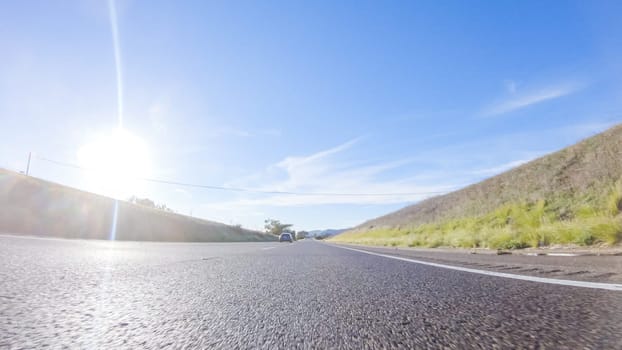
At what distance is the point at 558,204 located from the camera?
407 inches

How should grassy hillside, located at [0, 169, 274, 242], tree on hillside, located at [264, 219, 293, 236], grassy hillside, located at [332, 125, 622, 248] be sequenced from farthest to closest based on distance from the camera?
tree on hillside, located at [264, 219, 293, 236] < grassy hillside, located at [0, 169, 274, 242] < grassy hillside, located at [332, 125, 622, 248]

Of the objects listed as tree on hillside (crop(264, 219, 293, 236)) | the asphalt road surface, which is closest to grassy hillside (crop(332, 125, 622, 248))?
the asphalt road surface

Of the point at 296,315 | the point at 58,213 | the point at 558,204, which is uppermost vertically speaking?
the point at 58,213

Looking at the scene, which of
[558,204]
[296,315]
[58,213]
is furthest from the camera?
[58,213]

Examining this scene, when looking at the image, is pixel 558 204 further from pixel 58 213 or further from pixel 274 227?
pixel 274 227

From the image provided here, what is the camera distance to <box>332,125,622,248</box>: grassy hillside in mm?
6328

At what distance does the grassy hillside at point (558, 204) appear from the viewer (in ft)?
20.8

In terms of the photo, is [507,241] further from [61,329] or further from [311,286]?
[61,329]

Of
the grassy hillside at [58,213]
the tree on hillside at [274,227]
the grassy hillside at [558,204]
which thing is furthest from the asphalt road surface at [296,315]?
the tree on hillside at [274,227]

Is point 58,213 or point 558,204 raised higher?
point 58,213

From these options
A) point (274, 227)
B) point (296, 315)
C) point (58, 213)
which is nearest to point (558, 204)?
point (296, 315)

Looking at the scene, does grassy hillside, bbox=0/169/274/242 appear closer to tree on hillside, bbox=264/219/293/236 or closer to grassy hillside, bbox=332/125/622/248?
grassy hillside, bbox=332/125/622/248

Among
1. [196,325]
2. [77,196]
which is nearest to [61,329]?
[196,325]

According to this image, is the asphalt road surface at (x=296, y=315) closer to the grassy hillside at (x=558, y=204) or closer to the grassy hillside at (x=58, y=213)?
the grassy hillside at (x=558, y=204)
